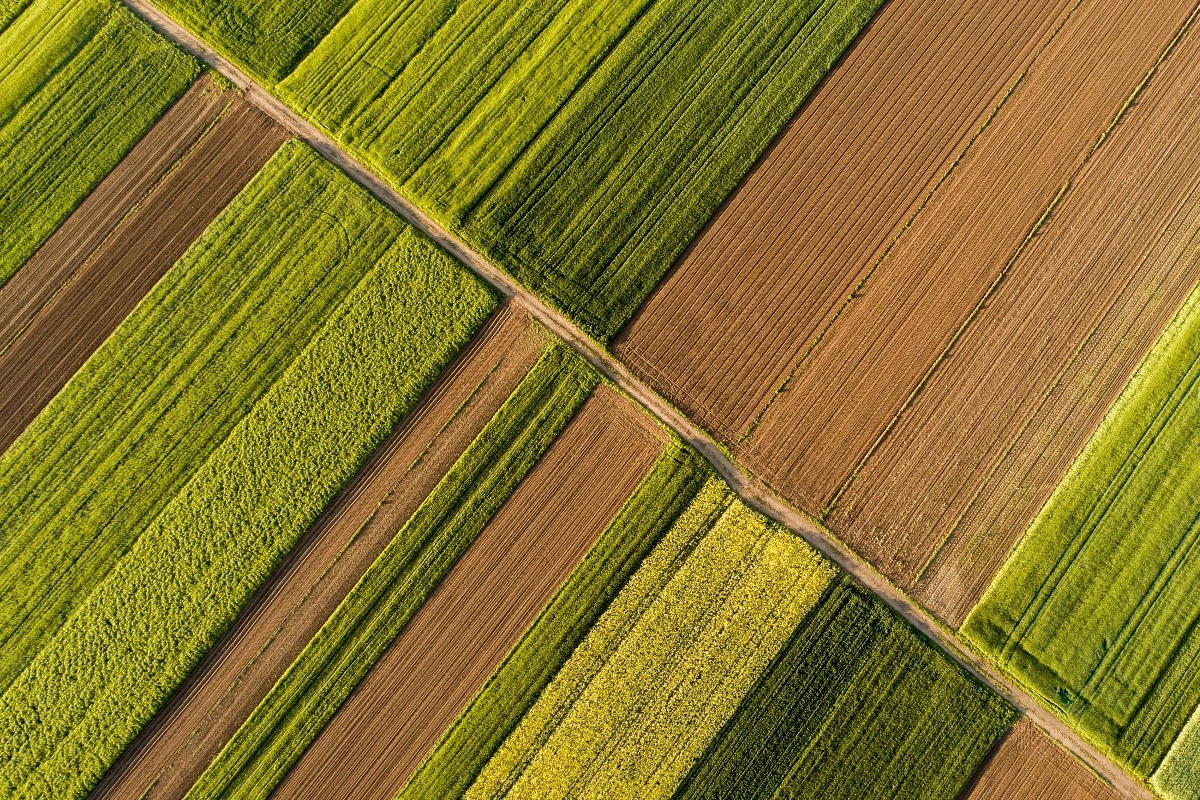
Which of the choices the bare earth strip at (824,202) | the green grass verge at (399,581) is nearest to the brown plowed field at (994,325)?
the bare earth strip at (824,202)

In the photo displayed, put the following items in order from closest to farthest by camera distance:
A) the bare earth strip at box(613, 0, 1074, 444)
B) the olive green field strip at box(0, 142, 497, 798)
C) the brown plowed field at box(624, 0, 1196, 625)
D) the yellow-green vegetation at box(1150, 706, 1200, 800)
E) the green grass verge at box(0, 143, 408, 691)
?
the yellow-green vegetation at box(1150, 706, 1200, 800)
the olive green field strip at box(0, 142, 497, 798)
the green grass verge at box(0, 143, 408, 691)
the brown plowed field at box(624, 0, 1196, 625)
the bare earth strip at box(613, 0, 1074, 444)

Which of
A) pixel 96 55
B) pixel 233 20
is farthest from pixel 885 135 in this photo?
pixel 96 55

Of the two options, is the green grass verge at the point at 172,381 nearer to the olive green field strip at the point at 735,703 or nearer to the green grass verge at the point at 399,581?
the green grass verge at the point at 399,581

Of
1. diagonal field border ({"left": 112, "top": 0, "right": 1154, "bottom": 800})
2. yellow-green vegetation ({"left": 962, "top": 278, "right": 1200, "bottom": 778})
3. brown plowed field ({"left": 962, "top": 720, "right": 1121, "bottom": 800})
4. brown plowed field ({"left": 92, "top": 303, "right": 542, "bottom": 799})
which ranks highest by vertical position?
yellow-green vegetation ({"left": 962, "top": 278, "right": 1200, "bottom": 778})

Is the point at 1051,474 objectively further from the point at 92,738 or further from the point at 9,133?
the point at 9,133

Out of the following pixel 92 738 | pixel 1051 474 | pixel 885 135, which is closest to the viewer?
pixel 92 738

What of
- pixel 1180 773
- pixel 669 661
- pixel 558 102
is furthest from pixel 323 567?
pixel 1180 773

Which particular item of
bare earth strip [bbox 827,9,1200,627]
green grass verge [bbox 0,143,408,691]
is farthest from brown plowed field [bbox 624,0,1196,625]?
green grass verge [bbox 0,143,408,691]

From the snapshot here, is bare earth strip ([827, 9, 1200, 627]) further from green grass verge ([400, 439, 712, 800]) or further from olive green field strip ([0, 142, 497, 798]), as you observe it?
olive green field strip ([0, 142, 497, 798])
